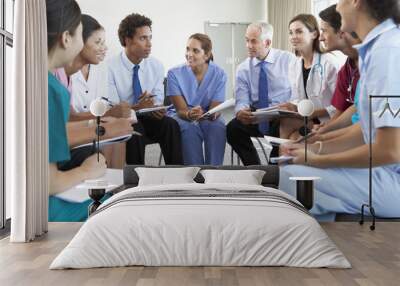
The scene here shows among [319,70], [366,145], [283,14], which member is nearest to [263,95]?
[319,70]

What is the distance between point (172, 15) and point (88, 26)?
117cm

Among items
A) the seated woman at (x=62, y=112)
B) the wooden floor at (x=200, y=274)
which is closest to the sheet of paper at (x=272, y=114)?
the seated woman at (x=62, y=112)

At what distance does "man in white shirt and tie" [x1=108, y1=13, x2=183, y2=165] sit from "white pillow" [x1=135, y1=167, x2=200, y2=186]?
1.02 ft

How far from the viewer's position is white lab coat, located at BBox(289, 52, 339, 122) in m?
8.06

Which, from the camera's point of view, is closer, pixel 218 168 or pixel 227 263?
pixel 227 263

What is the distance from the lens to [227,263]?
5.12 metres

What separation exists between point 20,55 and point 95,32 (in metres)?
1.83

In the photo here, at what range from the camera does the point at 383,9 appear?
7.85 meters

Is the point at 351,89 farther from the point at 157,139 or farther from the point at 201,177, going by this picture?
the point at 157,139

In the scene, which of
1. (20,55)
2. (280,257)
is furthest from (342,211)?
(20,55)

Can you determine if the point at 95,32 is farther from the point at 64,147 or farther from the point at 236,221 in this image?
the point at 236,221

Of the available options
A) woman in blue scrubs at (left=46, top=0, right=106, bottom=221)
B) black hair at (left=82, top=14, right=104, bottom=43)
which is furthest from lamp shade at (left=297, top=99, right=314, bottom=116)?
black hair at (left=82, top=14, right=104, bottom=43)

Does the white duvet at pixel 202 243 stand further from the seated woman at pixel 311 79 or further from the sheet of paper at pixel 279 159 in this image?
the seated woman at pixel 311 79

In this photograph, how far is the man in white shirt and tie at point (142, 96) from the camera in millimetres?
8141
